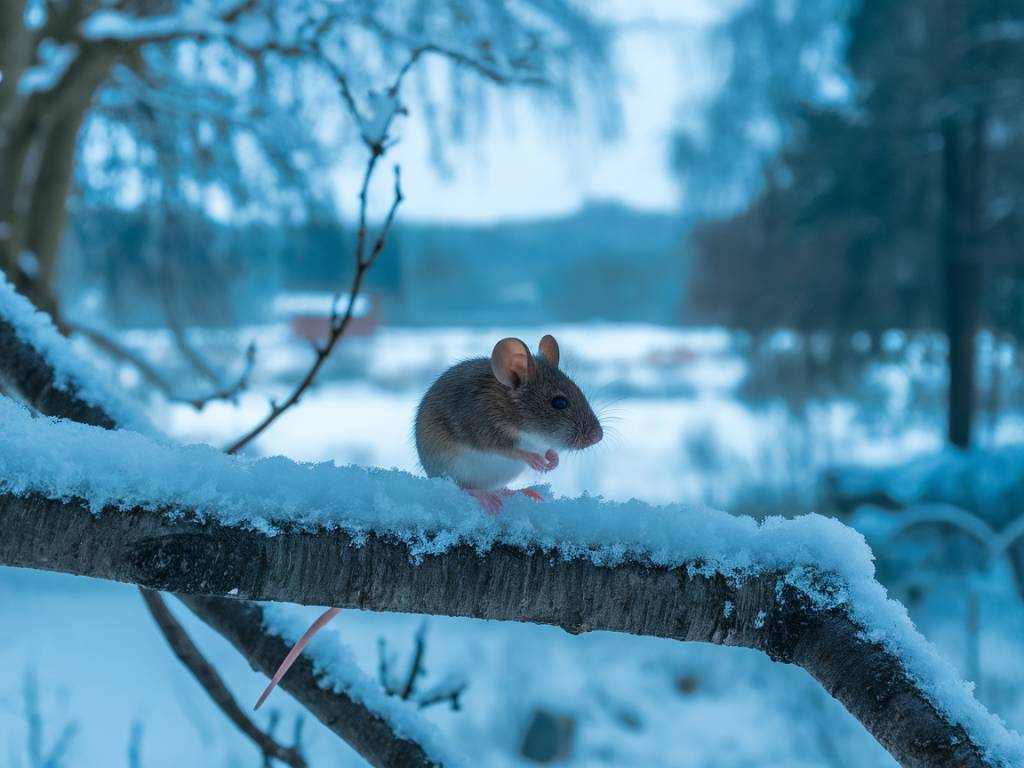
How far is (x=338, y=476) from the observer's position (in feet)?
2.08

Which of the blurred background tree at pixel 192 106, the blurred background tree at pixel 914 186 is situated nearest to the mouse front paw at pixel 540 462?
the blurred background tree at pixel 192 106

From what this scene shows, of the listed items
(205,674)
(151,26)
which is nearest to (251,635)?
(205,674)

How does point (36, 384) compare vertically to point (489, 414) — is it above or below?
below

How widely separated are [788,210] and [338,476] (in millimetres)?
8474

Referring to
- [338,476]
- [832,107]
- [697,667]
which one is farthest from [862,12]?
[338,476]

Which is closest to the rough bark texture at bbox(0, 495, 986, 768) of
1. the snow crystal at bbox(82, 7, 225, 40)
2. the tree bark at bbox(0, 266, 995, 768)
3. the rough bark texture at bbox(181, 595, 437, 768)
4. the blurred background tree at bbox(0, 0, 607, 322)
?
the tree bark at bbox(0, 266, 995, 768)

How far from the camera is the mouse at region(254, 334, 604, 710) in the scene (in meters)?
1.06

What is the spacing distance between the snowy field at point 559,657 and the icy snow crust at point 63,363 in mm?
1707

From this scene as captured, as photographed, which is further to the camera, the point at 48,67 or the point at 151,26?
the point at 48,67

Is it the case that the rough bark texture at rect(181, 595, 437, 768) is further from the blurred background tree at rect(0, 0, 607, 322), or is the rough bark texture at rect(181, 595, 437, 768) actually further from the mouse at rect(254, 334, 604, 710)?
the blurred background tree at rect(0, 0, 607, 322)

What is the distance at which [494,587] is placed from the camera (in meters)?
0.61

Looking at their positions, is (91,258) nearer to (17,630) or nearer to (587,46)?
(587,46)

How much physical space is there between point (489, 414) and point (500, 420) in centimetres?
2

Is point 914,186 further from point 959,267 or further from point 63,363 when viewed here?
point 63,363
